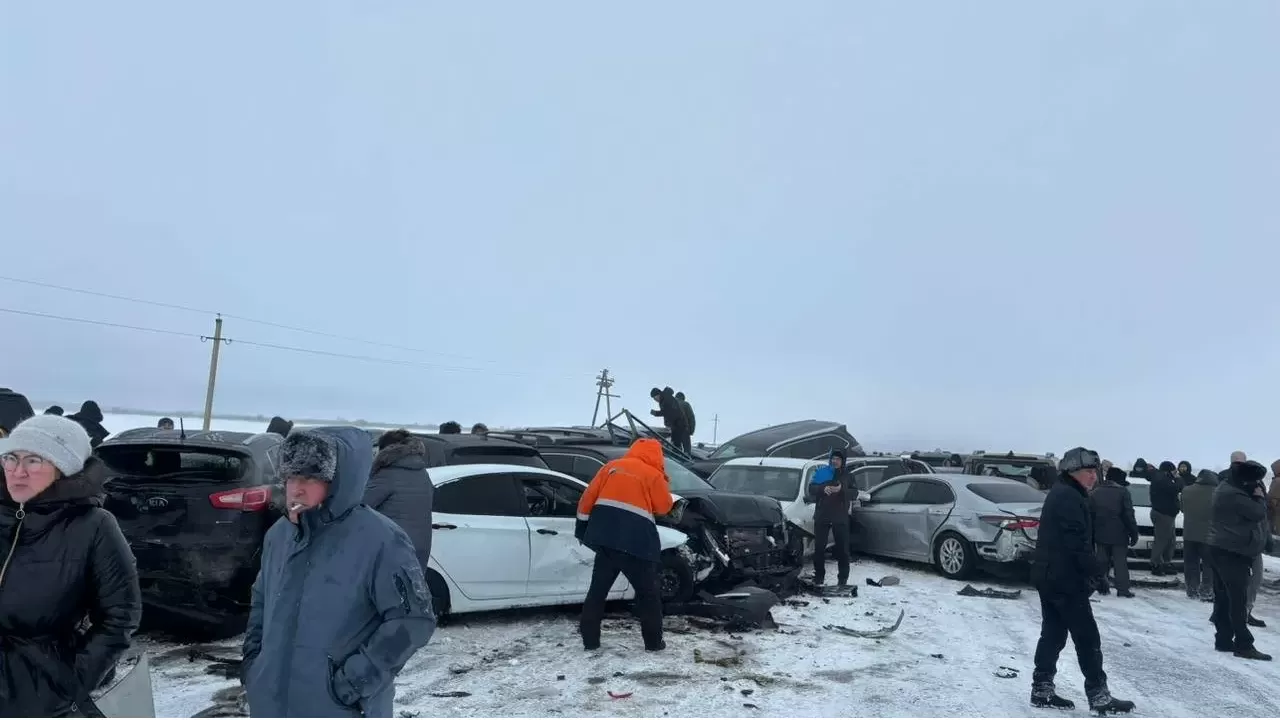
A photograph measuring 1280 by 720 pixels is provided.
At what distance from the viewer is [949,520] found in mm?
11281

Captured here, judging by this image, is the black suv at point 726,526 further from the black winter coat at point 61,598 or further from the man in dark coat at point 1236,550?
the black winter coat at point 61,598

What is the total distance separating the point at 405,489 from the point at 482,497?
68.5 inches

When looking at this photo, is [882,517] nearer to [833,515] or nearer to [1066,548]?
[833,515]

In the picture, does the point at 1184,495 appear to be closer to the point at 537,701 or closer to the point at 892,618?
the point at 892,618

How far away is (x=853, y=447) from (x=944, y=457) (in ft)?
13.1

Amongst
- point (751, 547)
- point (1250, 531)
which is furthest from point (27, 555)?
point (1250, 531)

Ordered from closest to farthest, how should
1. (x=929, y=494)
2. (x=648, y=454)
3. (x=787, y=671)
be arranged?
(x=787, y=671) < (x=648, y=454) < (x=929, y=494)

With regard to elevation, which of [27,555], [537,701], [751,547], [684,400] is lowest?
[537,701]

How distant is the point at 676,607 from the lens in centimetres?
793

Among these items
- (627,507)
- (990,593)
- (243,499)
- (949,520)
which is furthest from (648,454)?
(949,520)

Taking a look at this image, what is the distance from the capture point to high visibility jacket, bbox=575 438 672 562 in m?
6.46

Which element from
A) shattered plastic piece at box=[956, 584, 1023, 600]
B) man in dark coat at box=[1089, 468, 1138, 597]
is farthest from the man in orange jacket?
man in dark coat at box=[1089, 468, 1138, 597]

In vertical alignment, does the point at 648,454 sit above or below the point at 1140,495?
above

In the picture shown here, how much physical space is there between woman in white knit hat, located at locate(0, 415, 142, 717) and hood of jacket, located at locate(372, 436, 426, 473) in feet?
8.78
